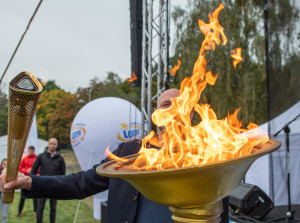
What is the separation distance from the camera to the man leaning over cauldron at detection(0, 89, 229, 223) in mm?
1448

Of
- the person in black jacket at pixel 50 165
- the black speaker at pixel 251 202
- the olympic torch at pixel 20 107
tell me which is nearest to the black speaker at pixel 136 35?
the black speaker at pixel 251 202

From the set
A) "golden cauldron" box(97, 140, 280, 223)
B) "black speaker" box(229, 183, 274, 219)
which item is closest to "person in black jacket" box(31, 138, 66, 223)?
"black speaker" box(229, 183, 274, 219)

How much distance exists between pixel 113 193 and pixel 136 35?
3.29 m

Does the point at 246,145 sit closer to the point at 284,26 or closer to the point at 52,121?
the point at 284,26

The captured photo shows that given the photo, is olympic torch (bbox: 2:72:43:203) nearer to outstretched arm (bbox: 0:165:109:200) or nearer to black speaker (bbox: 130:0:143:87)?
outstretched arm (bbox: 0:165:109:200)

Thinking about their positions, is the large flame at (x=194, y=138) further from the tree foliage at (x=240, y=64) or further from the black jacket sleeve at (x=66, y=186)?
the tree foliage at (x=240, y=64)

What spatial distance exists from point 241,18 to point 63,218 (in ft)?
32.8

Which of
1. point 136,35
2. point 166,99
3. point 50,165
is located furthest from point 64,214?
point 166,99

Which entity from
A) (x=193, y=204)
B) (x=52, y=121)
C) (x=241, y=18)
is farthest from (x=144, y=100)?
(x=52, y=121)

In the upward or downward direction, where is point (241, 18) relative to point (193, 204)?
upward

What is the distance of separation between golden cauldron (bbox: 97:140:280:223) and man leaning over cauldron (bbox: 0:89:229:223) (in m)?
0.64

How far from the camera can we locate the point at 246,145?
941mm

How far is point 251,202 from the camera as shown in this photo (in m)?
4.31

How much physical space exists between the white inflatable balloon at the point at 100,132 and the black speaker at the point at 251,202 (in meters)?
3.41
